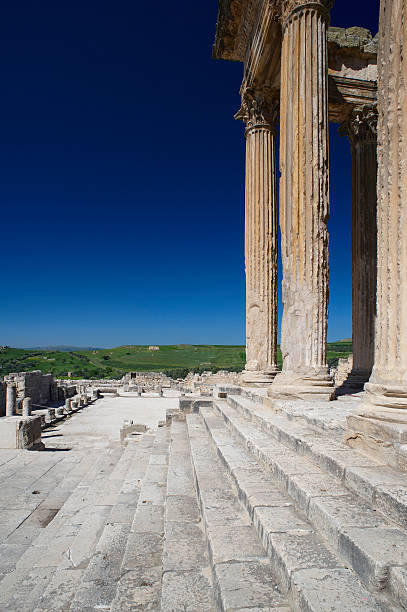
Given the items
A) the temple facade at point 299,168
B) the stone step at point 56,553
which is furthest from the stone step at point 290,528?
the temple facade at point 299,168

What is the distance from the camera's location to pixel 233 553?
286 cm

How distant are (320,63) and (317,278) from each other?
4031 millimetres

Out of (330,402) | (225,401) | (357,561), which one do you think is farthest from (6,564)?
(225,401)

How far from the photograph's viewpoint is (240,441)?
5625mm

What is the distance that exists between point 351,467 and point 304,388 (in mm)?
3859

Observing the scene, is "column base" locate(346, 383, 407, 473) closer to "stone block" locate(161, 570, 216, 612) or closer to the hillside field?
"stone block" locate(161, 570, 216, 612)

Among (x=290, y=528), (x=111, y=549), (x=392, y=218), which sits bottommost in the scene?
(x=111, y=549)

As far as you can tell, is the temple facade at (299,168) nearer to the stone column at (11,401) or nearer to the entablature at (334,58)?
the entablature at (334,58)

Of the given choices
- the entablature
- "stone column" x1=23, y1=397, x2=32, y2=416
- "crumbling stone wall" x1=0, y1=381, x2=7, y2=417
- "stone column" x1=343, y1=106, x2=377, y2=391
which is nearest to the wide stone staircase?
"stone column" x1=343, y1=106, x2=377, y2=391

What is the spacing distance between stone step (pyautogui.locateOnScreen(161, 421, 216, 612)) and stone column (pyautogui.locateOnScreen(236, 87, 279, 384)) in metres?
5.43

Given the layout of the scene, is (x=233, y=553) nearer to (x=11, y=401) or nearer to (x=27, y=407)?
(x=27, y=407)

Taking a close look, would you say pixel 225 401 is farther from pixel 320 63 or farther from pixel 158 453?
pixel 320 63

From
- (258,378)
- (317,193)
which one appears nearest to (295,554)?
(317,193)

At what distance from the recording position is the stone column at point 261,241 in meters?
10.2
